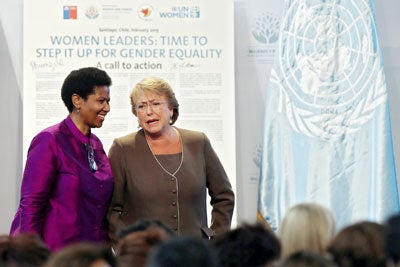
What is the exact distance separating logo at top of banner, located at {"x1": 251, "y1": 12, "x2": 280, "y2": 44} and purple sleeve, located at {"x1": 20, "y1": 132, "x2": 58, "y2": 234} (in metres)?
2.59

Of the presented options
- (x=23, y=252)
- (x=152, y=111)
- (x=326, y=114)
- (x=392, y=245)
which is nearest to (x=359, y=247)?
(x=392, y=245)

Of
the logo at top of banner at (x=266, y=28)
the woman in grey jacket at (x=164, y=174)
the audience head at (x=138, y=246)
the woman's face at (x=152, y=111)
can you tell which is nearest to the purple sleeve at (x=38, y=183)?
the woman in grey jacket at (x=164, y=174)

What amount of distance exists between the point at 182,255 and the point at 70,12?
4237mm

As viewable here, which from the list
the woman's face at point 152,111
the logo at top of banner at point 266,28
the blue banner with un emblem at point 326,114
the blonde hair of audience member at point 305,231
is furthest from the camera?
the logo at top of banner at point 266,28

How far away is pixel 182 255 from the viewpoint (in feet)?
8.45

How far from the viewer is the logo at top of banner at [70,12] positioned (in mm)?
6480

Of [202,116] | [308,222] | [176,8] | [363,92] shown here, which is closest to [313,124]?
[363,92]

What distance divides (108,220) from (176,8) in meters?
2.23

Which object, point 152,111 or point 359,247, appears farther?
point 152,111

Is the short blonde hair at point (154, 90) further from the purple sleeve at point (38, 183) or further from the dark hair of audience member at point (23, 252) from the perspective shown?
the dark hair of audience member at point (23, 252)

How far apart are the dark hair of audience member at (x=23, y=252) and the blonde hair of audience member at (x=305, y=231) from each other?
1.07 meters

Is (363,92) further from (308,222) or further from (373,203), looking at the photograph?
(308,222)

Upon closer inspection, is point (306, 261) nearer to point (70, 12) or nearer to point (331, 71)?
point (331, 71)

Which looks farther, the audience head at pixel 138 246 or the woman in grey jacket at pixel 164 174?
the woman in grey jacket at pixel 164 174
